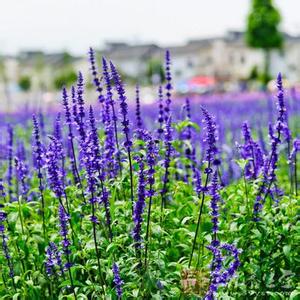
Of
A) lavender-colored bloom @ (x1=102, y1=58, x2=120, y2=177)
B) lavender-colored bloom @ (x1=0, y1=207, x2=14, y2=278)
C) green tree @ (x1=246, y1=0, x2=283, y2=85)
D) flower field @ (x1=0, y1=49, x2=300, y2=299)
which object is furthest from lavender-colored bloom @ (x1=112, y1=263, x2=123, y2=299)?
green tree @ (x1=246, y1=0, x2=283, y2=85)

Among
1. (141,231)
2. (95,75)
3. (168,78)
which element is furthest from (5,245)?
(168,78)

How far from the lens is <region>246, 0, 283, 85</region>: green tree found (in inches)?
2084

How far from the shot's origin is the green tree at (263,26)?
52938mm

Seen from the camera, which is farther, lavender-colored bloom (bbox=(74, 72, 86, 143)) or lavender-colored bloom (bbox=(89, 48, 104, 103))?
lavender-colored bloom (bbox=(89, 48, 104, 103))

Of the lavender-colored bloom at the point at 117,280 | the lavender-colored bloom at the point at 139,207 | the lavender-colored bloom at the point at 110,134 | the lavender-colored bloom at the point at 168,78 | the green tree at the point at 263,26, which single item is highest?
the green tree at the point at 263,26

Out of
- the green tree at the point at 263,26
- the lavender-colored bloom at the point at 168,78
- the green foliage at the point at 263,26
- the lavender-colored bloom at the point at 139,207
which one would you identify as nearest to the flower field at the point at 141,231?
the lavender-colored bloom at the point at 139,207

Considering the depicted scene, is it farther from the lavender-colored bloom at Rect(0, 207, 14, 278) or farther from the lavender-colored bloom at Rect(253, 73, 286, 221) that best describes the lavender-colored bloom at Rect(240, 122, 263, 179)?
the lavender-colored bloom at Rect(0, 207, 14, 278)

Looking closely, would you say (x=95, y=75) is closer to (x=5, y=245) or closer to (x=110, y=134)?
(x=110, y=134)

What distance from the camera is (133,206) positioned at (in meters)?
4.35

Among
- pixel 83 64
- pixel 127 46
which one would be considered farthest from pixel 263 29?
pixel 127 46

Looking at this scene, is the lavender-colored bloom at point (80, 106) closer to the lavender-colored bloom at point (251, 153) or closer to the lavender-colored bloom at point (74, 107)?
the lavender-colored bloom at point (74, 107)

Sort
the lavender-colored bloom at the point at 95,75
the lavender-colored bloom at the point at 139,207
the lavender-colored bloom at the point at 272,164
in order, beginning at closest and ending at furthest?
the lavender-colored bloom at the point at 139,207, the lavender-colored bloom at the point at 272,164, the lavender-colored bloom at the point at 95,75

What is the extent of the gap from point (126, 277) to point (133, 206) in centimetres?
50

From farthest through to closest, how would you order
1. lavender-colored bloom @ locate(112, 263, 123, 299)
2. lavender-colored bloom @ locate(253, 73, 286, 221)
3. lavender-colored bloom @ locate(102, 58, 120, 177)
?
lavender-colored bloom @ locate(102, 58, 120, 177) → lavender-colored bloom @ locate(253, 73, 286, 221) → lavender-colored bloom @ locate(112, 263, 123, 299)
